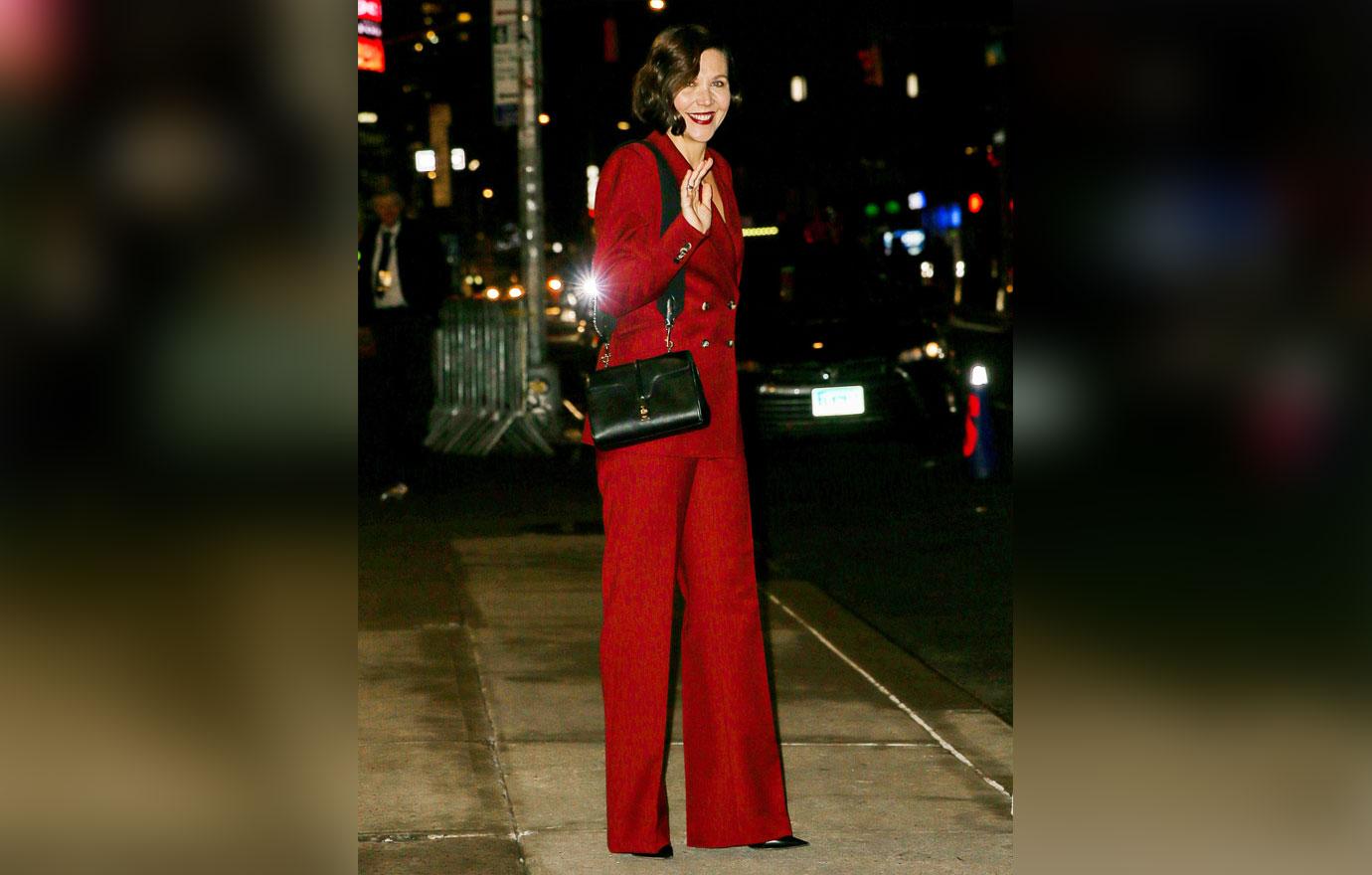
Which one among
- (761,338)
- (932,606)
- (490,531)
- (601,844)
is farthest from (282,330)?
(761,338)

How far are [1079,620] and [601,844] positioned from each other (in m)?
2.68

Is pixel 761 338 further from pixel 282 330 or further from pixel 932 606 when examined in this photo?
pixel 282 330

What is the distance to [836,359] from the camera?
13273 millimetres

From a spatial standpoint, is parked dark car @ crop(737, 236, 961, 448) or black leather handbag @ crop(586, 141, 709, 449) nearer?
black leather handbag @ crop(586, 141, 709, 449)

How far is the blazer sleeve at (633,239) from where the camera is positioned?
4.20 m

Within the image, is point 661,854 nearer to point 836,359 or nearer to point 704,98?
point 704,98

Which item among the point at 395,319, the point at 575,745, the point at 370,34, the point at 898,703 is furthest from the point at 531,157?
the point at 575,745

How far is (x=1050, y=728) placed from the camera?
6.95ft

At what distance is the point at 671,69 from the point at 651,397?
2.79 feet

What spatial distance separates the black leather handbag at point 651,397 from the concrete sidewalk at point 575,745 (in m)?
1.12

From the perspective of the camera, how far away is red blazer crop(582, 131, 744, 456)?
4219 millimetres

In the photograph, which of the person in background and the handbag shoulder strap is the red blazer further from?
the person in background

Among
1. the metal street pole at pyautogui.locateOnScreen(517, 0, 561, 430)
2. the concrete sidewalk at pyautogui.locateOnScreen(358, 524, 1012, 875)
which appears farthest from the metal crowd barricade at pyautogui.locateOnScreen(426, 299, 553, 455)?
the concrete sidewalk at pyautogui.locateOnScreen(358, 524, 1012, 875)

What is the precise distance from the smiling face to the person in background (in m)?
7.57
